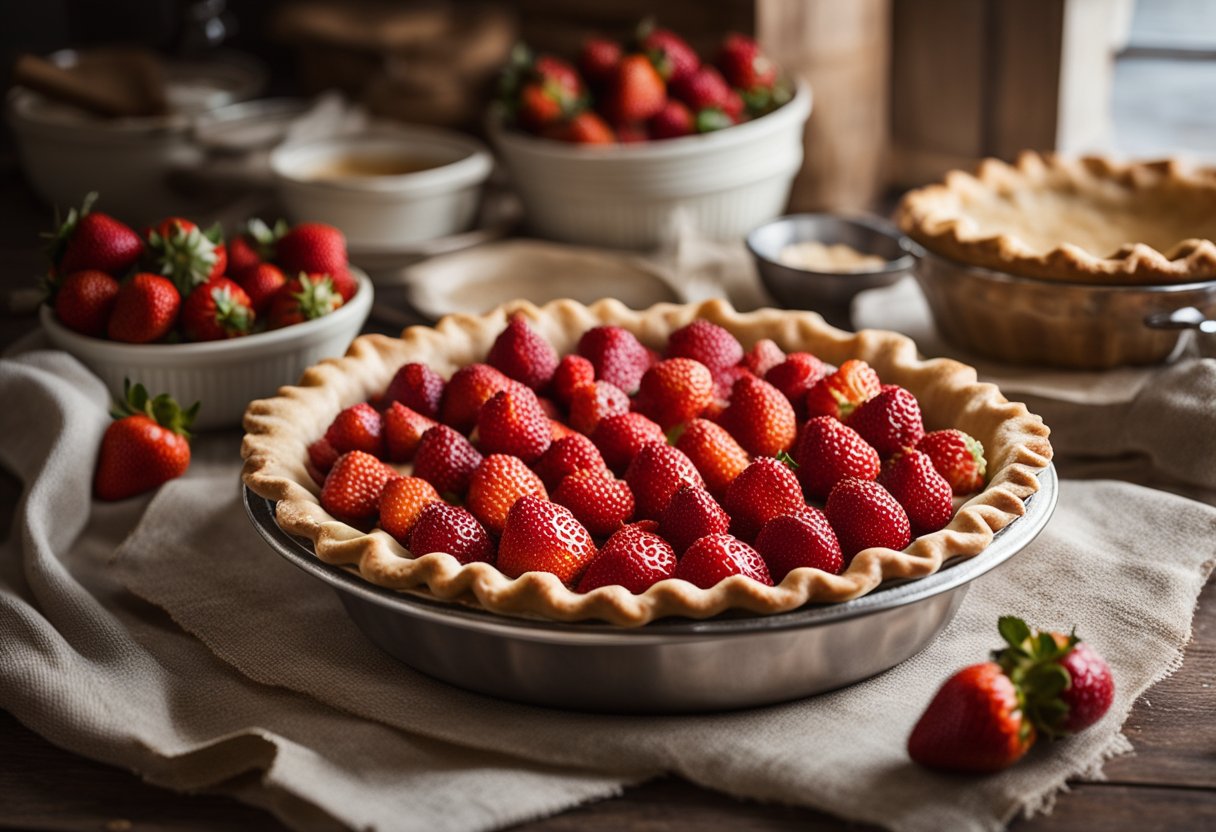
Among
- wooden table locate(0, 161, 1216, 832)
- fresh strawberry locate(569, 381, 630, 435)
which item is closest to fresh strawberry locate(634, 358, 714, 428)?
fresh strawberry locate(569, 381, 630, 435)

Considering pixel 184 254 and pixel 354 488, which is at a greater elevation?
pixel 184 254

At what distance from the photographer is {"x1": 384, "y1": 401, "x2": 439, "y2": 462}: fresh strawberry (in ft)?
6.87

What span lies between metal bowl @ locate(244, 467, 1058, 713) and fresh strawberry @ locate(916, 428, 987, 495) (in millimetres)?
118

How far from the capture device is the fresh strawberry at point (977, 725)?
1553mm

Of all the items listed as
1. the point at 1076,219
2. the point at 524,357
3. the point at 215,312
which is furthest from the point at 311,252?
the point at 1076,219

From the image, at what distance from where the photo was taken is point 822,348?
2391 mm

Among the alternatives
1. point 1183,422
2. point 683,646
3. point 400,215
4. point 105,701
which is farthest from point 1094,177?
point 105,701

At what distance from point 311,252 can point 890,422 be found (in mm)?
1187

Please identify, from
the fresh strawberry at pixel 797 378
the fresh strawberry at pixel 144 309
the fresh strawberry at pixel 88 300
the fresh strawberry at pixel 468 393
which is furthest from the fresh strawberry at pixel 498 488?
the fresh strawberry at pixel 88 300

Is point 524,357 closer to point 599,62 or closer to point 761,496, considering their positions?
point 761,496

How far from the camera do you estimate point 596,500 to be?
186 cm

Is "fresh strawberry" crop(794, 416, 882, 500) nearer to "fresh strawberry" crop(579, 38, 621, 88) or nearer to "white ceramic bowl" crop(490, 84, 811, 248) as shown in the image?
"white ceramic bowl" crop(490, 84, 811, 248)

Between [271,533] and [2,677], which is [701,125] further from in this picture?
[2,677]

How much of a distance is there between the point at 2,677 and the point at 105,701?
0.15m
